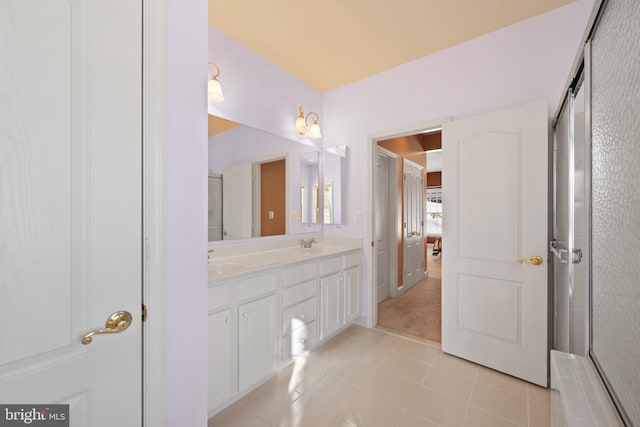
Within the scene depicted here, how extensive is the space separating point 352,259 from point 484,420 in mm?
1532

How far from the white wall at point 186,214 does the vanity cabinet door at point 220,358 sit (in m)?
0.44

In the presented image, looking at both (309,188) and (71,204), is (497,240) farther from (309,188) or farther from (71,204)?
(71,204)

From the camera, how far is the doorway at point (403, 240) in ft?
9.93

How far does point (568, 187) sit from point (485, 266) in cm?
84

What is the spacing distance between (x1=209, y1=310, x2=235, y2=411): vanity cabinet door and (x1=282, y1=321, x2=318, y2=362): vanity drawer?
1.56ft

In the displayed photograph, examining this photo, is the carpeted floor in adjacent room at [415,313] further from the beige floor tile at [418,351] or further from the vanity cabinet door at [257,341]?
the vanity cabinet door at [257,341]

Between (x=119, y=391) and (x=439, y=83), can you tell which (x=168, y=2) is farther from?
(x=439, y=83)

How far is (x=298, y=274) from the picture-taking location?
6.81 ft

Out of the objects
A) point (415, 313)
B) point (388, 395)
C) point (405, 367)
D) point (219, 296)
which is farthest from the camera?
point (415, 313)

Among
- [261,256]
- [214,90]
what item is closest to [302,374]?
[261,256]

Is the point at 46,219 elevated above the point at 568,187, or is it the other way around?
the point at 568,187

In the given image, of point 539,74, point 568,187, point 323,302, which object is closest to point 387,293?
point 323,302

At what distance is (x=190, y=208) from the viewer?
0.99m

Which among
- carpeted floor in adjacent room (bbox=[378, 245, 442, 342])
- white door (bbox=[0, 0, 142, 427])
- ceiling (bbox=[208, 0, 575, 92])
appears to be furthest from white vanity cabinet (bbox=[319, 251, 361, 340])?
ceiling (bbox=[208, 0, 575, 92])
